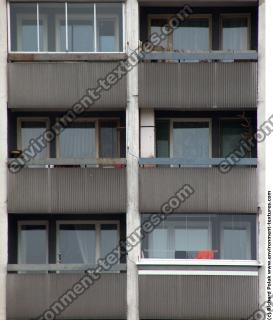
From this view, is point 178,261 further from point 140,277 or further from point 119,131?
point 119,131

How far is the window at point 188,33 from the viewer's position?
15.3 meters

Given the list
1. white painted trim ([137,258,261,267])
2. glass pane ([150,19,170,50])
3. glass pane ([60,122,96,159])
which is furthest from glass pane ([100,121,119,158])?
white painted trim ([137,258,261,267])

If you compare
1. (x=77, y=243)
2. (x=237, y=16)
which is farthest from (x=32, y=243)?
(x=237, y=16)

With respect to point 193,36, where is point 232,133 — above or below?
below

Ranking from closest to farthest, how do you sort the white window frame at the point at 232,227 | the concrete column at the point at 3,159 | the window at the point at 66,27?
Answer: the concrete column at the point at 3,159 → the window at the point at 66,27 → the white window frame at the point at 232,227

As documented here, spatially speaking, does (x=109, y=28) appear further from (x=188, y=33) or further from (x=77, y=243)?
(x=77, y=243)

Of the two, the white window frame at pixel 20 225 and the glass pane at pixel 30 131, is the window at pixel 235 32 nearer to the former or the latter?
the glass pane at pixel 30 131

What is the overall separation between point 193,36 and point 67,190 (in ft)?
21.7

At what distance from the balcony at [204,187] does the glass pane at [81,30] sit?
14.3 feet

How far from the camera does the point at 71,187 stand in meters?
14.3

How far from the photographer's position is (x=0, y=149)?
14.4m

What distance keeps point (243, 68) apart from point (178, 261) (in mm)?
6371

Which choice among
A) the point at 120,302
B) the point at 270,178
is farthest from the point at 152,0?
the point at 120,302

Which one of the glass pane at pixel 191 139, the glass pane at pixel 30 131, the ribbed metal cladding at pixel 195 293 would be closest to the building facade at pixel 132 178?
the ribbed metal cladding at pixel 195 293
